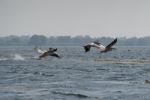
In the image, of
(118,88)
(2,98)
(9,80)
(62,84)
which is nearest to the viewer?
(2,98)

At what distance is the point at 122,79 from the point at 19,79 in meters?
8.95

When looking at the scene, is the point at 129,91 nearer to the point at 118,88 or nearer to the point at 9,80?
the point at 118,88

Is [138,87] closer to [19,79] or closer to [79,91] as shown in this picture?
[79,91]

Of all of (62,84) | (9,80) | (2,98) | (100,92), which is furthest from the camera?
(9,80)

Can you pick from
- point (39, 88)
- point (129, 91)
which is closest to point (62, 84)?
point (39, 88)

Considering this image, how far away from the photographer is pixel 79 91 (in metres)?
37.7

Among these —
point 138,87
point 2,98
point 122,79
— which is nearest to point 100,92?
point 138,87

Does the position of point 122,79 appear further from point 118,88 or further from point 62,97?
point 62,97

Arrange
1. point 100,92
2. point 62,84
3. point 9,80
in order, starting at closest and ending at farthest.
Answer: point 100,92 < point 62,84 < point 9,80

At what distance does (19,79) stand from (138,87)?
11.7 m

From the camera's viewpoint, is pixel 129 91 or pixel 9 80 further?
pixel 9 80

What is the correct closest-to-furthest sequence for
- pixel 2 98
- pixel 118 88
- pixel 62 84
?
pixel 2 98 < pixel 118 88 < pixel 62 84

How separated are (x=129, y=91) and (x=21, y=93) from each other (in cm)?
747

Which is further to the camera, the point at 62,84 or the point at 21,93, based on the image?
the point at 62,84
